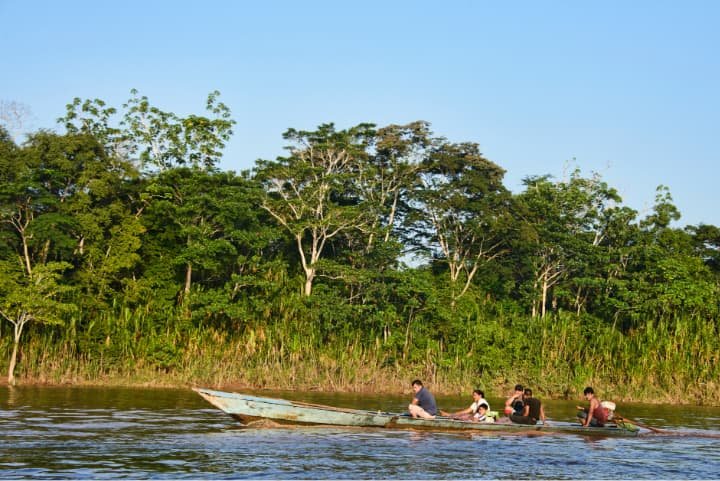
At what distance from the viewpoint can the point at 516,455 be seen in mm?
17781

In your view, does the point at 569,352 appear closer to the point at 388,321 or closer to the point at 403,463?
the point at 388,321

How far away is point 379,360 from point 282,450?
18.4m

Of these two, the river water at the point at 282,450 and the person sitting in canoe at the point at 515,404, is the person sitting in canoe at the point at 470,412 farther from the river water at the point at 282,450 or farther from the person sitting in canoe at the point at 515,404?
the river water at the point at 282,450

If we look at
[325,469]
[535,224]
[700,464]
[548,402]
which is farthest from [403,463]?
[535,224]

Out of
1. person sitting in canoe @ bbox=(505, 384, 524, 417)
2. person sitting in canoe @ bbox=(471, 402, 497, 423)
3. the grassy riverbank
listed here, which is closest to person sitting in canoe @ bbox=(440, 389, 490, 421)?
person sitting in canoe @ bbox=(471, 402, 497, 423)

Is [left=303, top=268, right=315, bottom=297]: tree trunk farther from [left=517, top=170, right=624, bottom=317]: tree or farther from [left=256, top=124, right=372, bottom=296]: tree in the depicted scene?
[left=517, top=170, right=624, bottom=317]: tree

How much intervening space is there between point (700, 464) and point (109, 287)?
985 inches

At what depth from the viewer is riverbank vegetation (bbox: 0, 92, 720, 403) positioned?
32.8 m

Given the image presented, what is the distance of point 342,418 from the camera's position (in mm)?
20219

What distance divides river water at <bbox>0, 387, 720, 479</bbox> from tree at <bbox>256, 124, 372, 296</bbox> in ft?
51.6

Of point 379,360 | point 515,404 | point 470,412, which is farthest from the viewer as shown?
point 379,360

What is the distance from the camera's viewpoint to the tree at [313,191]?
39.1 meters

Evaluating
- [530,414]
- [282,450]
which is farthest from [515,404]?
[282,450]

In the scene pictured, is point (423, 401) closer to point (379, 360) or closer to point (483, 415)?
point (483, 415)
